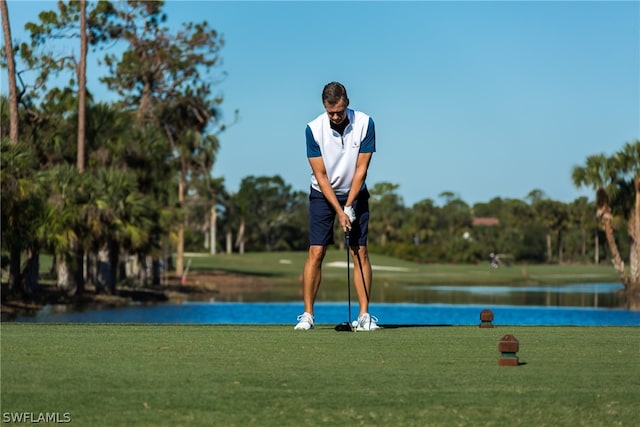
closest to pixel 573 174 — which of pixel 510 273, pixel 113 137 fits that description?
pixel 113 137

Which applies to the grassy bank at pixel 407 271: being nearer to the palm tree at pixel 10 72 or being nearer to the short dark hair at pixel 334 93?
the palm tree at pixel 10 72

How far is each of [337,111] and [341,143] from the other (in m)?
0.43

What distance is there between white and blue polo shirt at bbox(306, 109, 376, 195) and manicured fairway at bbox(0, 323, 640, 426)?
189 cm

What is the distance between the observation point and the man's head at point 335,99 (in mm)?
10930

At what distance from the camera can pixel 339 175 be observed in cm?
1135

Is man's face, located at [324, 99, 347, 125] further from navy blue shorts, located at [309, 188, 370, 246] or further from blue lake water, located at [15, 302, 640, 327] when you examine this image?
blue lake water, located at [15, 302, 640, 327]

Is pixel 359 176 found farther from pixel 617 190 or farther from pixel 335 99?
pixel 617 190

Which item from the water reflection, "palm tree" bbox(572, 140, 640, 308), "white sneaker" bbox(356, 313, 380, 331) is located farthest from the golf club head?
"palm tree" bbox(572, 140, 640, 308)

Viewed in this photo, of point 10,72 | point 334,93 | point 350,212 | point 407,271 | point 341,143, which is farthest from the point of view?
point 407,271

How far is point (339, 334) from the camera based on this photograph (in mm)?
10672

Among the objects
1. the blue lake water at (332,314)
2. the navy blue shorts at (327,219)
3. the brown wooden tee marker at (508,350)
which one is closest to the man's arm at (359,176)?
the navy blue shorts at (327,219)

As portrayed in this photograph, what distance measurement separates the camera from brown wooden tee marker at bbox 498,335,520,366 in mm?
8125

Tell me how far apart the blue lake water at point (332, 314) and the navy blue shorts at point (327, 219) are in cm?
2028

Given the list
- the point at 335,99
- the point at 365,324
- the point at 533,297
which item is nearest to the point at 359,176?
the point at 335,99
